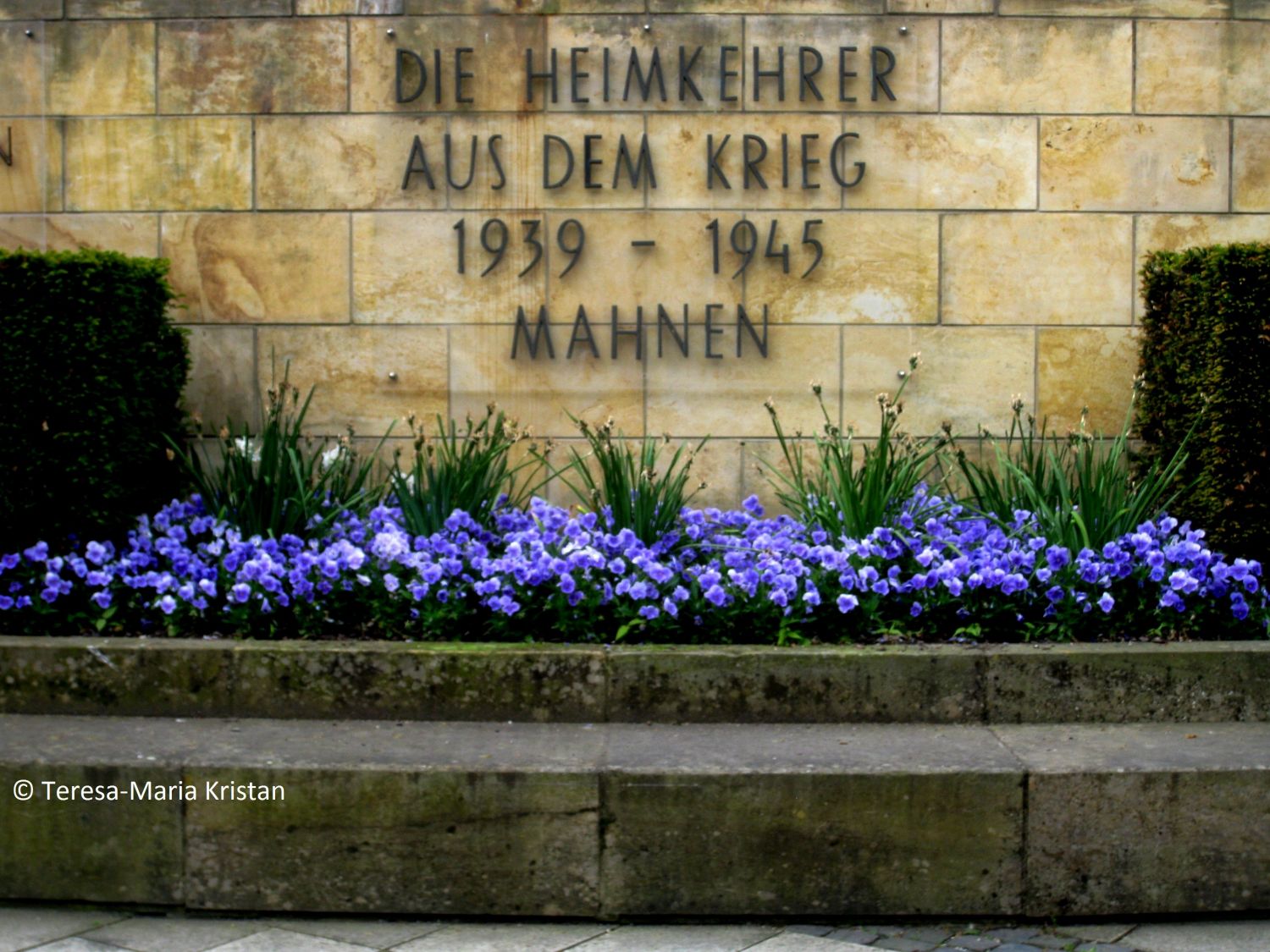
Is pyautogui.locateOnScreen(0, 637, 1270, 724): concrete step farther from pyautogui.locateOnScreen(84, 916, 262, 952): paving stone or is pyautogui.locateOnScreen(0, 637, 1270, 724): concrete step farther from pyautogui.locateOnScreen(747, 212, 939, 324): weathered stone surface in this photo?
pyautogui.locateOnScreen(747, 212, 939, 324): weathered stone surface

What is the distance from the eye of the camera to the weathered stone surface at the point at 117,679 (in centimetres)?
445

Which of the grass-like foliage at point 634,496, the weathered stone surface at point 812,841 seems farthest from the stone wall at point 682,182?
the weathered stone surface at point 812,841

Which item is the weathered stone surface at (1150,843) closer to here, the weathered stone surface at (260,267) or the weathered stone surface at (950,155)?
the weathered stone surface at (950,155)

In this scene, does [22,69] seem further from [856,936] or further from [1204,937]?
[1204,937]

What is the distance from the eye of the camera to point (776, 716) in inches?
174

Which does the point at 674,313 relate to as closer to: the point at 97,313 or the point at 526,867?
the point at 97,313

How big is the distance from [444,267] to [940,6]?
8.39ft

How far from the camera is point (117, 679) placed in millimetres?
4469

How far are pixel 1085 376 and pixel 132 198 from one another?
14.7ft

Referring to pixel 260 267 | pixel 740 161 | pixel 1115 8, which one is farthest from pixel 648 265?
pixel 1115 8

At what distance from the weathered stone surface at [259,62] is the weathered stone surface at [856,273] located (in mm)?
1970

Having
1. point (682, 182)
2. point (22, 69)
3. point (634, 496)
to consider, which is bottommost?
point (634, 496)

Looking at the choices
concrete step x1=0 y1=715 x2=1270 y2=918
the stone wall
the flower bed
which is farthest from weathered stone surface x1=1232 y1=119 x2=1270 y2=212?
concrete step x1=0 y1=715 x2=1270 y2=918

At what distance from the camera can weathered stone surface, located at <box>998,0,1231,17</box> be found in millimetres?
6172
